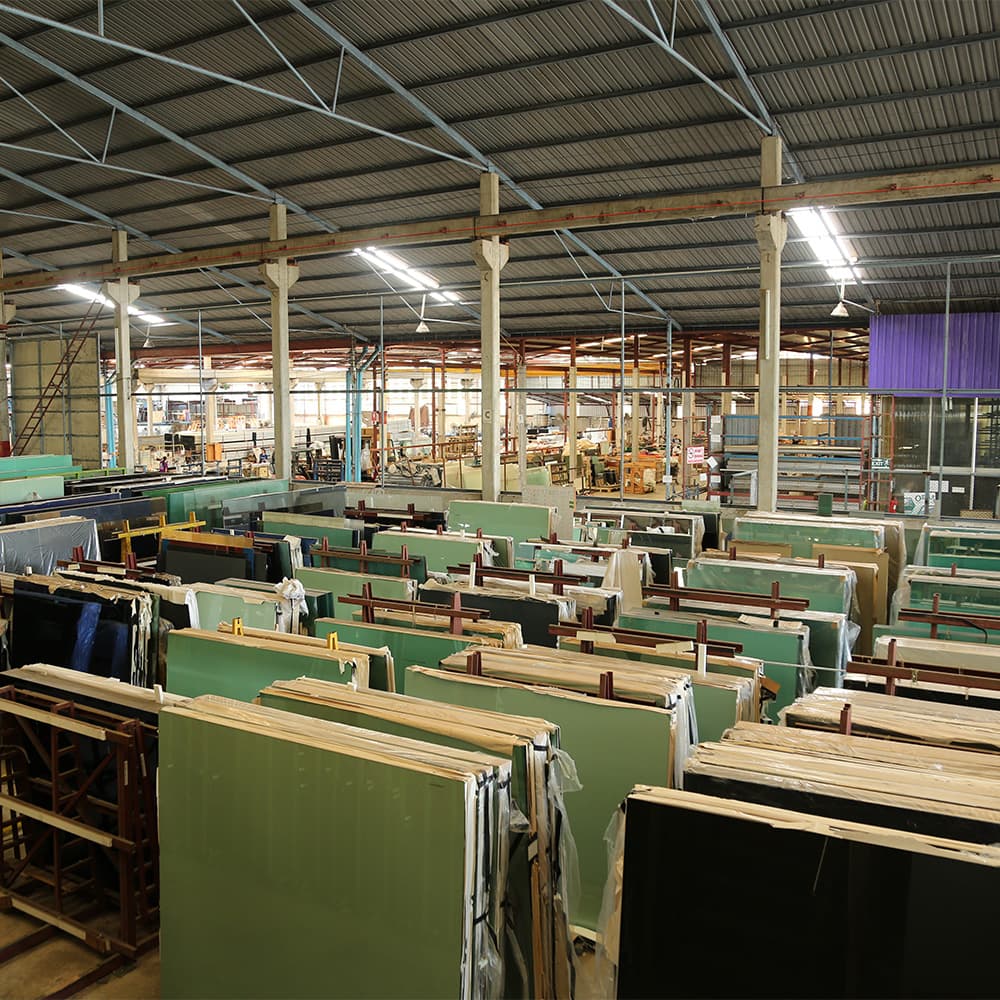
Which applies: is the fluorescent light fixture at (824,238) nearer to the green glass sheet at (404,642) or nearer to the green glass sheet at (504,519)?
the green glass sheet at (504,519)

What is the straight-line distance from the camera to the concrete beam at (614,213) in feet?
36.8

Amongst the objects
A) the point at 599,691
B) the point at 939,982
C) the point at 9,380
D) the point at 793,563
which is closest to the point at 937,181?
the point at 793,563

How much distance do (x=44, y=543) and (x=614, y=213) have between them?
950 centimetres

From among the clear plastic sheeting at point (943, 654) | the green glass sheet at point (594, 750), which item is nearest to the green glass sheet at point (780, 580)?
the clear plastic sheeting at point (943, 654)

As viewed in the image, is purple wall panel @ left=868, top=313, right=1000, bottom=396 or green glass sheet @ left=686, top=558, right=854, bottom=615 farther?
purple wall panel @ left=868, top=313, right=1000, bottom=396

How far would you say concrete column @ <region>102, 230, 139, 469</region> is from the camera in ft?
63.1

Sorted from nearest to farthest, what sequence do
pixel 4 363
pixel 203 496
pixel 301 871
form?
pixel 301 871, pixel 203 496, pixel 4 363

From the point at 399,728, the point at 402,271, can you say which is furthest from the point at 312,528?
the point at 402,271

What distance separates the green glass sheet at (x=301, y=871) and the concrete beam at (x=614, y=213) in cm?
1100

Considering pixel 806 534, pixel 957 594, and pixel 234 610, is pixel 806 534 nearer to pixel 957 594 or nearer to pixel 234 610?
pixel 957 594

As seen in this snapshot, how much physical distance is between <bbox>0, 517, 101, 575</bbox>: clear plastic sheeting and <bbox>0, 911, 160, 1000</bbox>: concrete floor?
6152 mm

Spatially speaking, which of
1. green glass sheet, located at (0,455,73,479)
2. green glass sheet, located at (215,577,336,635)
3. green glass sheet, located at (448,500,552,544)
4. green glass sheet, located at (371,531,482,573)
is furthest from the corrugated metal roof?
green glass sheet, located at (215,577,336,635)

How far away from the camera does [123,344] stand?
19.7 metres

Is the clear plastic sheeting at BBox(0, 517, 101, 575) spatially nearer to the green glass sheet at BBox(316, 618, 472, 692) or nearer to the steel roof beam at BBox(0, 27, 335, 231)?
the green glass sheet at BBox(316, 618, 472, 692)
